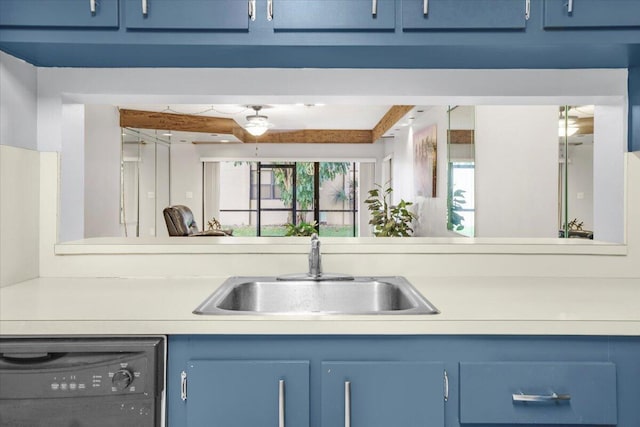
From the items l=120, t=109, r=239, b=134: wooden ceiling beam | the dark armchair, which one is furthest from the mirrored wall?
the dark armchair

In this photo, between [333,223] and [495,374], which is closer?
[495,374]

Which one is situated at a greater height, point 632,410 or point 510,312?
point 510,312

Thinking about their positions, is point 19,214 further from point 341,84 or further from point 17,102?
point 341,84

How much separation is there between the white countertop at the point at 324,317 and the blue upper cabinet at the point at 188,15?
82cm

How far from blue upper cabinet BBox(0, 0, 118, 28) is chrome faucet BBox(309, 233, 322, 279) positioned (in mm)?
953

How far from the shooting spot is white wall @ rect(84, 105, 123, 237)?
14.7ft

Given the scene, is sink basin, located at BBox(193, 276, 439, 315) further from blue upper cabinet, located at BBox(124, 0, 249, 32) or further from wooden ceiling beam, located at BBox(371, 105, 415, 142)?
wooden ceiling beam, located at BBox(371, 105, 415, 142)

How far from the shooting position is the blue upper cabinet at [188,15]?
1468 millimetres

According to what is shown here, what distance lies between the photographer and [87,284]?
1.66 meters

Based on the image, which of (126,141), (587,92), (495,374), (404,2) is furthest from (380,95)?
(126,141)

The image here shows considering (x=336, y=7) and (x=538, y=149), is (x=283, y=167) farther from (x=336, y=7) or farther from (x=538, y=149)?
(x=336, y=7)

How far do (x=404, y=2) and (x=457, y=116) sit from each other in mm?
3141

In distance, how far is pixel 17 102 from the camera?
1.69m

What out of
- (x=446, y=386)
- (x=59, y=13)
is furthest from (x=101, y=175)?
(x=446, y=386)
